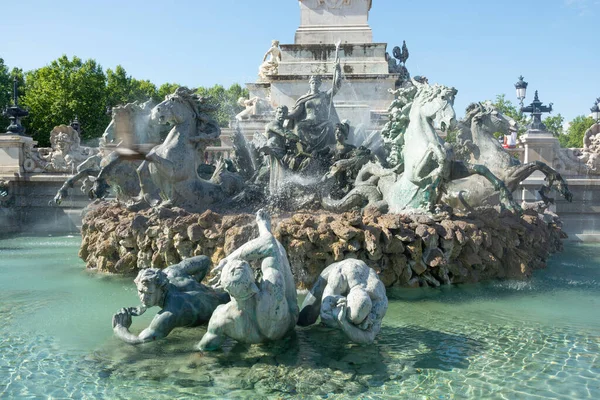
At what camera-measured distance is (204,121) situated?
8711mm

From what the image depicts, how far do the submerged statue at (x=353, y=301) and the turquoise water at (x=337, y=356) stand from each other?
22 cm

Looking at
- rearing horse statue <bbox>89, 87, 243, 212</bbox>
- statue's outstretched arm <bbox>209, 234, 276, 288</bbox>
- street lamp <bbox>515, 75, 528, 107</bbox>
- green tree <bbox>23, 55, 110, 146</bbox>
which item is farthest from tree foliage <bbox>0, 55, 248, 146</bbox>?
statue's outstretched arm <bbox>209, 234, 276, 288</bbox>

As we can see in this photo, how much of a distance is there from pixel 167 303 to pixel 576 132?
55.4 metres

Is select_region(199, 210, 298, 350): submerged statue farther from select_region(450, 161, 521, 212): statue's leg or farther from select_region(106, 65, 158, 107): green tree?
select_region(106, 65, 158, 107): green tree

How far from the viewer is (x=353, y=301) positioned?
4066 mm

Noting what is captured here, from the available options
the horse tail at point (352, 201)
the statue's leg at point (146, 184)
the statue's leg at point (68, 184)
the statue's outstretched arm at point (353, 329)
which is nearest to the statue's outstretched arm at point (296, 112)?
the horse tail at point (352, 201)

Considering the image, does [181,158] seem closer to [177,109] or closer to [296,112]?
[177,109]

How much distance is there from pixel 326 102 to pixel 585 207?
7572 millimetres

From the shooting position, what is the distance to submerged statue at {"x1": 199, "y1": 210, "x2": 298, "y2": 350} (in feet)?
12.6

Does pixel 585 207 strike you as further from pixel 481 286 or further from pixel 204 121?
pixel 204 121

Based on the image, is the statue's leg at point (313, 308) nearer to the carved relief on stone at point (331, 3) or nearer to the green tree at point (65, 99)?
the carved relief on stone at point (331, 3)

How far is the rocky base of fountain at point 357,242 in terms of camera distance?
640cm

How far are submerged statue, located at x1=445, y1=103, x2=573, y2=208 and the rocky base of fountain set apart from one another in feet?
4.23

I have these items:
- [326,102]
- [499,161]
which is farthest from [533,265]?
[326,102]
